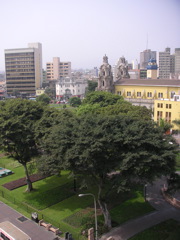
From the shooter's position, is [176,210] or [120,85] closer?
[176,210]

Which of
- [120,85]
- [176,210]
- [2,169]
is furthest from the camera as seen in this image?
[120,85]

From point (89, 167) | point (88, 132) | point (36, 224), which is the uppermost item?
point (88, 132)

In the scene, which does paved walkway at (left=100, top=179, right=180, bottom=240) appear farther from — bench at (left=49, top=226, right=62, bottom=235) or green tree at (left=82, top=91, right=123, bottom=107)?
green tree at (left=82, top=91, right=123, bottom=107)

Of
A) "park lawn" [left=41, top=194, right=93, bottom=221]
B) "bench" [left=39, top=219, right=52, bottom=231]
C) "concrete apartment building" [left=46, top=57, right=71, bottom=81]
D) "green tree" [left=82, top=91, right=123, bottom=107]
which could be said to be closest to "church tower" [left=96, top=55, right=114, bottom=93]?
"green tree" [left=82, top=91, right=123, bottom=107]

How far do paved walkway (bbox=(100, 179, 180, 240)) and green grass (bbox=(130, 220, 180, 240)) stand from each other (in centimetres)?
53

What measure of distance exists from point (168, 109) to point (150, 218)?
3651 cm

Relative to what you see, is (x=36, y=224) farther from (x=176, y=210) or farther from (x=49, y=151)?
(x=176, y=210)

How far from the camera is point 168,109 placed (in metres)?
56.7

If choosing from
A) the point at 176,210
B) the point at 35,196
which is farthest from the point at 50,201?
the point at 176,210

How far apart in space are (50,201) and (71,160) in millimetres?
7993

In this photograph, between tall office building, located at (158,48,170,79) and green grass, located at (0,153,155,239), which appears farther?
tall office building, located at (158,48,170,79)

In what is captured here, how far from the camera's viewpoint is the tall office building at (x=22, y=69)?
428 ft

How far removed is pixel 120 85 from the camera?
7856cm

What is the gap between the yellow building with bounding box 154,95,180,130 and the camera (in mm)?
55281
